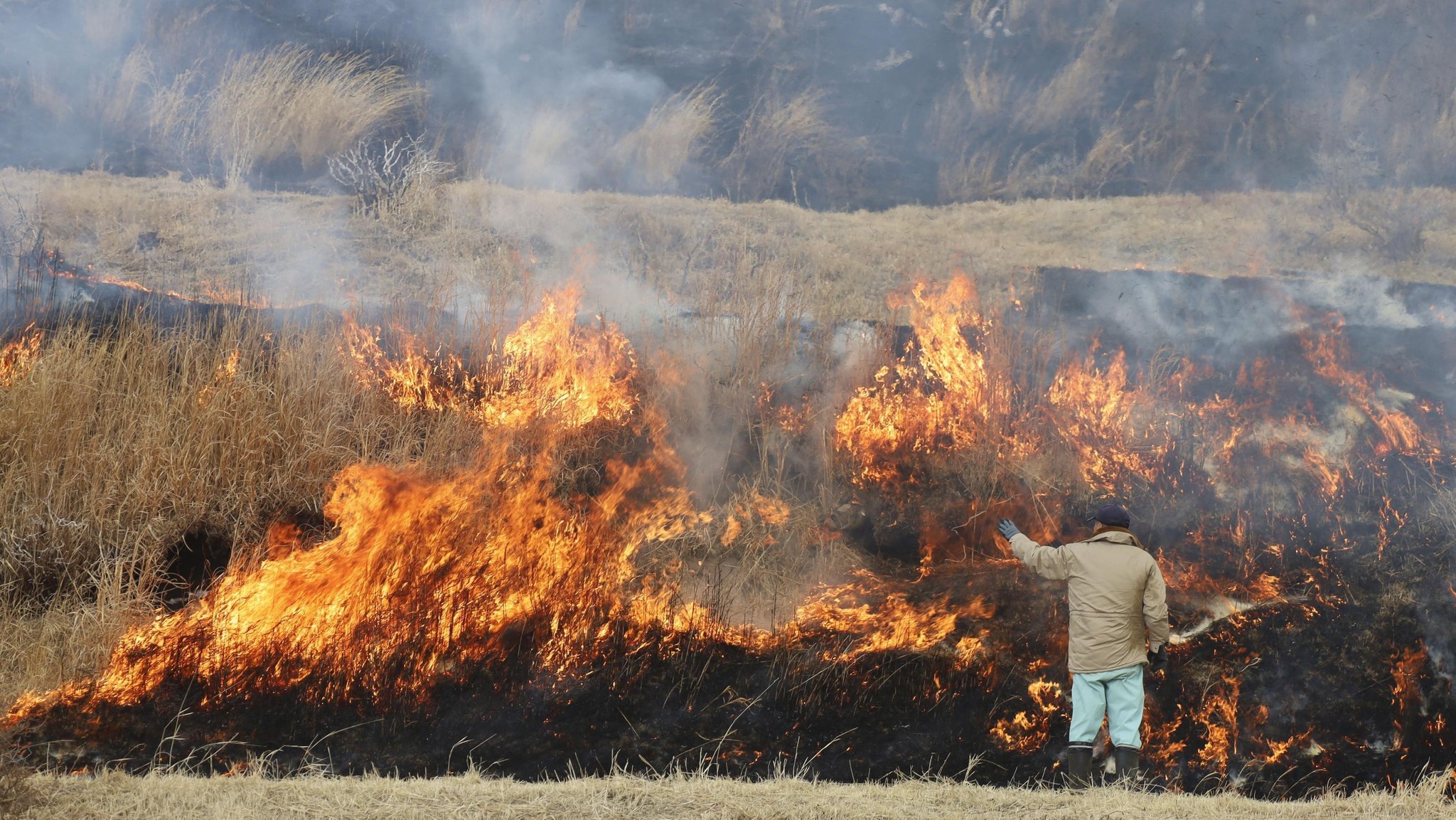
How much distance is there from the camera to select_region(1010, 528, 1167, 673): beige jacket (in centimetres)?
463

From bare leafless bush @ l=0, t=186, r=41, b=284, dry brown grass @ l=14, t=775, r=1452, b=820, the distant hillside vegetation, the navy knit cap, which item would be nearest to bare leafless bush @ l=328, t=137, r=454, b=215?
the distant hillside vegetation

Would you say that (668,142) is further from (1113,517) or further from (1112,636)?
(1112,636)

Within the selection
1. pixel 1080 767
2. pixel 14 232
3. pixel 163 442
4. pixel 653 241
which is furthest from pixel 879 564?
pixel 14 232

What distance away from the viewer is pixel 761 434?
725 centimetres

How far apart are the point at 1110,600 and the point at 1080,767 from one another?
732 mm

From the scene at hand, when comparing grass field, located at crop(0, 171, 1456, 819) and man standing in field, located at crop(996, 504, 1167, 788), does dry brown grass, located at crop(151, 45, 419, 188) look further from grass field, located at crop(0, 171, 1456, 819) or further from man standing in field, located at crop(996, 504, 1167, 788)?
man standing in field, located at crop(996, 504, 1167, 788)

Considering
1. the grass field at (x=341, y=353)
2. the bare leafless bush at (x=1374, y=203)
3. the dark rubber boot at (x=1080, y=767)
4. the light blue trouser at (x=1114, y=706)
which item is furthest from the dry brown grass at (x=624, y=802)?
the bare leafless bush at (x=1374, y=203)

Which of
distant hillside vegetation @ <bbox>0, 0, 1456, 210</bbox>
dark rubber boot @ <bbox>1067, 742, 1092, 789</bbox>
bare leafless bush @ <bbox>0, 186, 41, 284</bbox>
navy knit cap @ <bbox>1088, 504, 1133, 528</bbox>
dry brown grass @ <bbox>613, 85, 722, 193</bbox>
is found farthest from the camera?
dry brown grass @ <bbox>613, 85, 722, 193</bbox>

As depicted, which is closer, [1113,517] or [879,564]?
[1113,517]

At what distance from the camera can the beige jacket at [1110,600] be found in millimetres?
4629

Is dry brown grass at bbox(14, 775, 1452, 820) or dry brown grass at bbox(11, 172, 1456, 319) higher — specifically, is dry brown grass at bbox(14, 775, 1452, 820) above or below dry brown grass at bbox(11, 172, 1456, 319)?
below

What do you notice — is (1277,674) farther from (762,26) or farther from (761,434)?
(762,26)

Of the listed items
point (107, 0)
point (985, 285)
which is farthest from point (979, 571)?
point (107, 0)

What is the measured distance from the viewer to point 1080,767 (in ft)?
15.1
